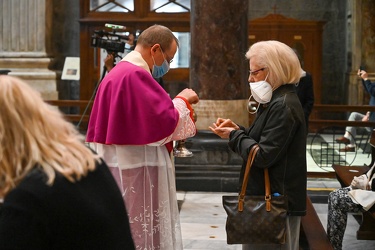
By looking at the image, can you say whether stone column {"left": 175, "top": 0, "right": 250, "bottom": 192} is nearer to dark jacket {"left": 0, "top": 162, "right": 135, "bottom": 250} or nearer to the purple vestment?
the purple vestment

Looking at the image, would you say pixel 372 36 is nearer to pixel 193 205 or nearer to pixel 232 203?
pixel 193 205

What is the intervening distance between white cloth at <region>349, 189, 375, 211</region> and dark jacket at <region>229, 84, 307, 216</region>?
1.57 metres

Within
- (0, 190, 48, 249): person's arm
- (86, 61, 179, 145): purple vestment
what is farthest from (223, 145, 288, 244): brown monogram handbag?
(0, 190, 48, 249): person's arm

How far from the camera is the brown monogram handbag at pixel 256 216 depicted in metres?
4.41

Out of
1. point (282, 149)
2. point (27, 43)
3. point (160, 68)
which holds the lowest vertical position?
point (282, 149)

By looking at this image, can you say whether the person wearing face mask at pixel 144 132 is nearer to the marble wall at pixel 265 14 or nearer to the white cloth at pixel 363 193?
the white cloth at pixel 363 193

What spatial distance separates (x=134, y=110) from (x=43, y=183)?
2737mm

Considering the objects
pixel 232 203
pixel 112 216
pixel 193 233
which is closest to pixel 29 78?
pixel 193 233

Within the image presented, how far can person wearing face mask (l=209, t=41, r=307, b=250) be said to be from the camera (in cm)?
441

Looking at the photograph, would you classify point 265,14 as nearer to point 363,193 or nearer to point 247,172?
point 363,193

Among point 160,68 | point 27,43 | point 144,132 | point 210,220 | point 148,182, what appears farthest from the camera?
point 27,43

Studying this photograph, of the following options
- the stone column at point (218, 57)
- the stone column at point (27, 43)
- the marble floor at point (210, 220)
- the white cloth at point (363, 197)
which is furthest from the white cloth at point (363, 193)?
the stone column at point (27, 43)

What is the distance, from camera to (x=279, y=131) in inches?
173

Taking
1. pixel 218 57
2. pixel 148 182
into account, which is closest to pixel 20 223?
pixel 148 182
